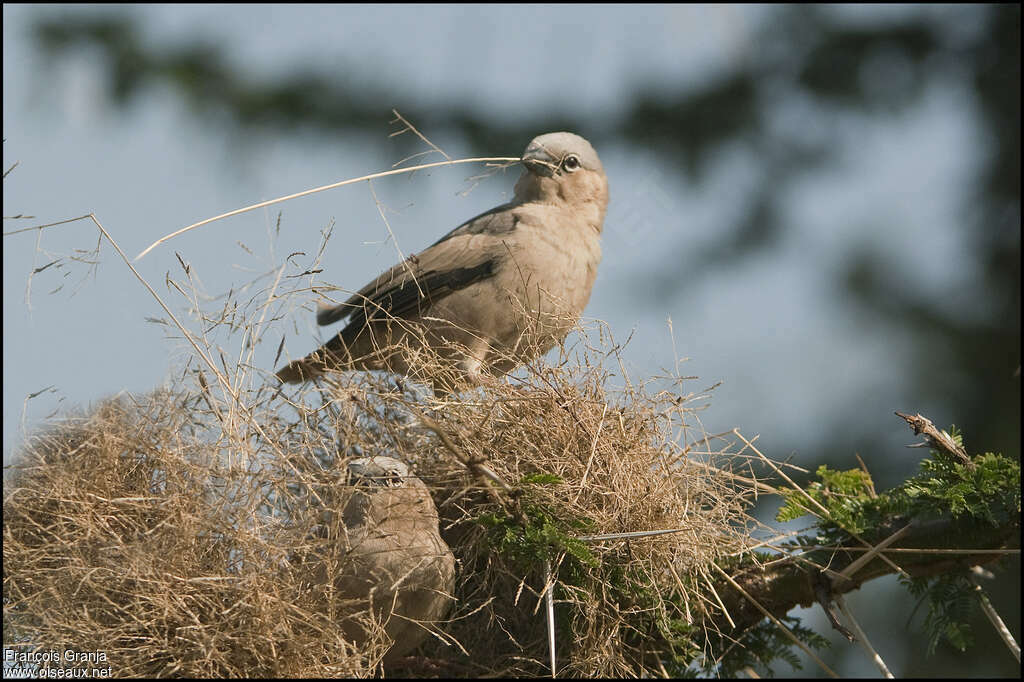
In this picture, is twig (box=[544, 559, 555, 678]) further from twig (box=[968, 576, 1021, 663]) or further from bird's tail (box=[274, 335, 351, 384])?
twig (box=[968, 576, 1021, 663])

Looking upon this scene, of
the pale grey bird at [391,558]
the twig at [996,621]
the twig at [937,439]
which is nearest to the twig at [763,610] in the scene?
the twig at [996,621]

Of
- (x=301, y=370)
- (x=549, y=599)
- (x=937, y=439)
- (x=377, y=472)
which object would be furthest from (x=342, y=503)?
(x=937, y=439)

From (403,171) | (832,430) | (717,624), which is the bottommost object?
(832,430)

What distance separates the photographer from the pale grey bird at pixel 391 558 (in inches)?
92.8

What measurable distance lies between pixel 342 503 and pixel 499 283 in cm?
109

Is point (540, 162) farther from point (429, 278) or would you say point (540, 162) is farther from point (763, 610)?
point (763, 610)

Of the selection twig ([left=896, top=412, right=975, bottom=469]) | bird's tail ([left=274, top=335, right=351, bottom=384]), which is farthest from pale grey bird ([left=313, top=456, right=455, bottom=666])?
twig ([left=896, top=412, right=975, bottom=469])

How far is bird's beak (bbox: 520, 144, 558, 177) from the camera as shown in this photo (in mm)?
3533

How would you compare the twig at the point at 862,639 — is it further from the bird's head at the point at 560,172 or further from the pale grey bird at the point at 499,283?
the bird's head at the point at 560,172

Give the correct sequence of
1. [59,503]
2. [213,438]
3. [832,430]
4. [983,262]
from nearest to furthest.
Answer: [59,503], [213,438], [983,262], [832,430]

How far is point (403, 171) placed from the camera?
2.70m

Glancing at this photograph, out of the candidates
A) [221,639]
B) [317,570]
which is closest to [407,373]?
[317,570]

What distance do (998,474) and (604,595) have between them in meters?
1.01

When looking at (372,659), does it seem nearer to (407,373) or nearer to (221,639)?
(221,639)
